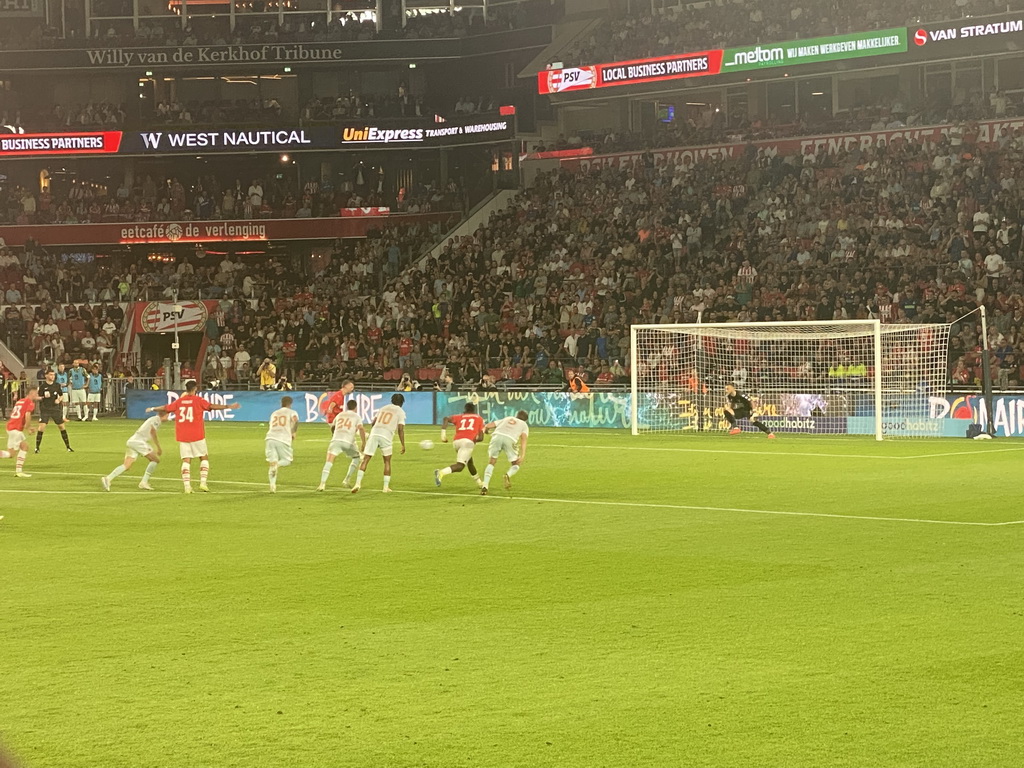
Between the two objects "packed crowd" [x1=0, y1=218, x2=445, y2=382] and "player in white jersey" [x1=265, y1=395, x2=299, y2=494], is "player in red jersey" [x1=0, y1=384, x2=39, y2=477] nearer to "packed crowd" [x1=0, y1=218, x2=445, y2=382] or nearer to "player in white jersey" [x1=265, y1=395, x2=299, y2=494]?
"player in white jersey" [x1=265, y1=395, x2=299, y2=494]

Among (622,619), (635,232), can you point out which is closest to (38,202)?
(635,232)

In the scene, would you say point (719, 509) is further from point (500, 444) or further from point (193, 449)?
point (193, 449)

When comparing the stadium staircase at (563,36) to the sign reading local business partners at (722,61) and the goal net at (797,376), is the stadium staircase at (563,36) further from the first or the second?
the goal net at (797,376)

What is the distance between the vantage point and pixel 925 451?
2762 centimetres

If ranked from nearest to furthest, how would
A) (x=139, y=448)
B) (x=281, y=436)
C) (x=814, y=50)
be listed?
1. (x=281, y=436)
2. (x=139, y=448)
3. (x=814, y=50)

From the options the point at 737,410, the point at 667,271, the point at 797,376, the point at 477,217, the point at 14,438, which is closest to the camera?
the point at 14,438

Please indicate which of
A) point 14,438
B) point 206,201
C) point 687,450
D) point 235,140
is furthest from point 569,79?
point 14,438

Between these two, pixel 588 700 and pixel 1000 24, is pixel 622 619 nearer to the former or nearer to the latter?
pixel 588 700

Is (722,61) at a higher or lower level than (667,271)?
higher

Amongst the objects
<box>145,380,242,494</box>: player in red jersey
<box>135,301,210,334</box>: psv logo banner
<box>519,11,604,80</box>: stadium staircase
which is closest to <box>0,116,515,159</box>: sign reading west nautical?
<box>519,11,604,80</box>: stadium staircase

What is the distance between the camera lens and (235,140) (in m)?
54.6

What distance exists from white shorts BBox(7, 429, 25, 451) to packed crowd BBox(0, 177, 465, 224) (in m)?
31.0

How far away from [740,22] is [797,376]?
18.5 metres

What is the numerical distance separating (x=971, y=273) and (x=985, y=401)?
22.5 feet
